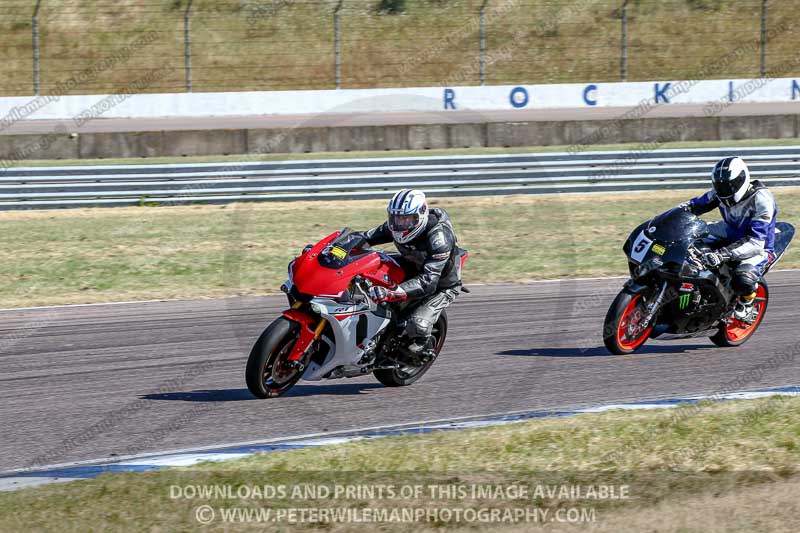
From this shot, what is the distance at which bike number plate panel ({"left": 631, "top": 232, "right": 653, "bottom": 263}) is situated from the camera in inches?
361

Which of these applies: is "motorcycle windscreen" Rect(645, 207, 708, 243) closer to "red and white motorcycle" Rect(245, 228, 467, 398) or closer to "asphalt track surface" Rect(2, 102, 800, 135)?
"red and white motorcycle" Rect(245, 228, 467, 398)

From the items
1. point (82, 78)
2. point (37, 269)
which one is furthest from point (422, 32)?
point (37, 269)

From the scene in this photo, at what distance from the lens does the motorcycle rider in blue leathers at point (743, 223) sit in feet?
30.6

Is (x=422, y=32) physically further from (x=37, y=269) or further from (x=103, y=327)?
(x=103, y=327)

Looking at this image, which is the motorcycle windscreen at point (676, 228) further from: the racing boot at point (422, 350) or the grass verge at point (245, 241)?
the grass verge at point (245, 241)

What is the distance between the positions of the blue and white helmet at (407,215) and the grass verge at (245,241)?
17.1 feet

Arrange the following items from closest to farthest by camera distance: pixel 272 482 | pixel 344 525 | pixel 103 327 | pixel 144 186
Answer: pixel 344 525
pixel 272 482
pixel 103 327
pixel 144 186

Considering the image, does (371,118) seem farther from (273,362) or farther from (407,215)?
(273,362)

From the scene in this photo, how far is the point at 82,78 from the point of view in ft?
102

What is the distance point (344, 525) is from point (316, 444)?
5.20 ft

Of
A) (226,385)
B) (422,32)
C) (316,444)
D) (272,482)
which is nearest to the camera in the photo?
(272,482)

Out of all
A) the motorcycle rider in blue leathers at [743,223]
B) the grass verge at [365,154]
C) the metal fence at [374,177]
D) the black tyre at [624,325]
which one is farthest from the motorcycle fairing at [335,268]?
the grass verge at [365,154]

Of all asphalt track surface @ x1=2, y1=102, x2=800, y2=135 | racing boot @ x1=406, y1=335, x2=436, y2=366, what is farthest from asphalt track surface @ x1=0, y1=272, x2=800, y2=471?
asphalt track surface @ x1=2, y1=102, x2=800, y2=135

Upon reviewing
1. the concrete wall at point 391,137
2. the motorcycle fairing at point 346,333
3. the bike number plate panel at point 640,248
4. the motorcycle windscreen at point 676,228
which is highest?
the concrete wall at point 391,137
